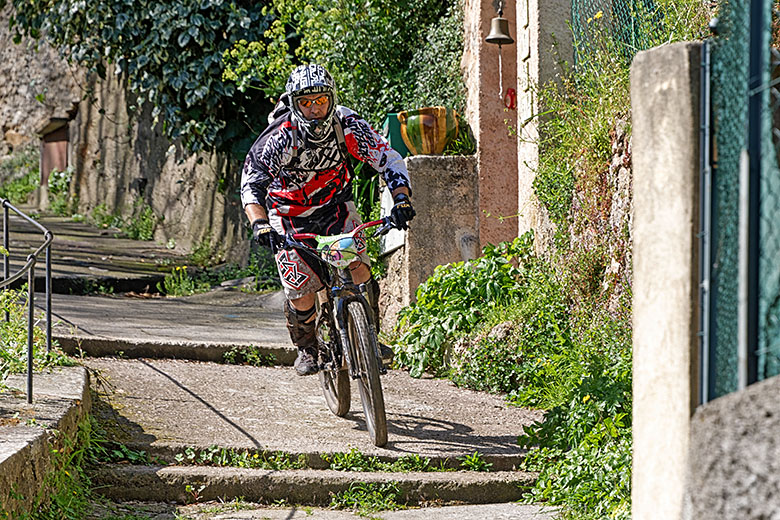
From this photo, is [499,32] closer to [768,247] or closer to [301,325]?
[301,325]

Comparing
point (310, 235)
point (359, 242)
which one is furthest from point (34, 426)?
point (359, 242)

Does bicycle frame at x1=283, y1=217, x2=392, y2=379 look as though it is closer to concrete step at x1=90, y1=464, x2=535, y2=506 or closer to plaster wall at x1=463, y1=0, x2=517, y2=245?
concrete step at x1=90, y1=464, x2=535, y2=506

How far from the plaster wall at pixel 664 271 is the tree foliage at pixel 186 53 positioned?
7.15 metres

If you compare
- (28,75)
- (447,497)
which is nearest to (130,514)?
(447,497)

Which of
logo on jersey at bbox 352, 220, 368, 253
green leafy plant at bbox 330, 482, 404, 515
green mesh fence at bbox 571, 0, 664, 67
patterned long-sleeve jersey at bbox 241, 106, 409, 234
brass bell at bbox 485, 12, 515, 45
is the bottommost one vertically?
green leafy plant at bbox 330, 482, 404, 515

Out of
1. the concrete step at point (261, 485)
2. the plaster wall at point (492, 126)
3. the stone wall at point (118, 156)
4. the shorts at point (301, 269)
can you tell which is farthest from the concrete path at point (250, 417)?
the stone wall at point (118, 156)

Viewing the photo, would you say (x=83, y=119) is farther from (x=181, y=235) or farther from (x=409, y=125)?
(x=409, y=125)

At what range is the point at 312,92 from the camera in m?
4.45

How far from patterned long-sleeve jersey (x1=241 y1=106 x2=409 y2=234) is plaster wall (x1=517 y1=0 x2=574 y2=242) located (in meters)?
1.66

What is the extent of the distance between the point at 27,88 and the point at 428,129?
39.9ft

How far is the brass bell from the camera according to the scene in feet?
21.8

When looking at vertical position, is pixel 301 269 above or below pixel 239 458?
above

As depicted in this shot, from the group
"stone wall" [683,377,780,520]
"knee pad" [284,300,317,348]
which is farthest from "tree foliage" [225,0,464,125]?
"stone wall" [683,377,780,520]

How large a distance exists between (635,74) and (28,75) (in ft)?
52.8
